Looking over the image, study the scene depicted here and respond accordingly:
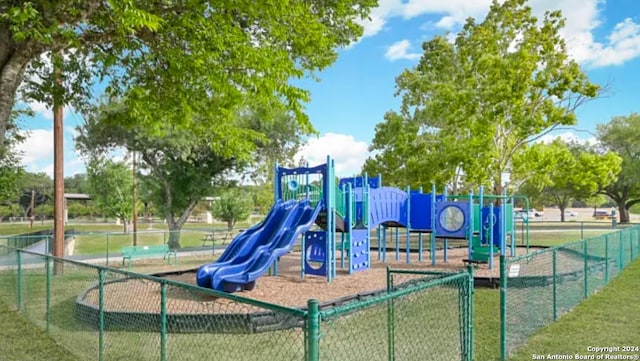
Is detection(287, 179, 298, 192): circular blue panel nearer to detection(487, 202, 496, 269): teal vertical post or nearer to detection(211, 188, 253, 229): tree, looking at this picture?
detection(487, 202, 496, 269): teal vertical post

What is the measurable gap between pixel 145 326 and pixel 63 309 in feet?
9.48

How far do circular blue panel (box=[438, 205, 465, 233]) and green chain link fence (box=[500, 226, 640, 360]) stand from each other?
1.91m

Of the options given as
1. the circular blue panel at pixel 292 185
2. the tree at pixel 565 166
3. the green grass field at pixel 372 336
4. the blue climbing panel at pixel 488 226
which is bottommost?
the green grass field at pixel 372 336

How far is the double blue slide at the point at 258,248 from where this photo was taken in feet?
30.3

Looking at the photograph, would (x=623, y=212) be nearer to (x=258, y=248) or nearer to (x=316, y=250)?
(x=316, y=250)

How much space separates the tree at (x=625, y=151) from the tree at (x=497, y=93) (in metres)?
30.6

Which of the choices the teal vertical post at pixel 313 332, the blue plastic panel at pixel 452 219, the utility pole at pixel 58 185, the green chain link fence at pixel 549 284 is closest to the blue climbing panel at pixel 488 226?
the blue plastic panel at pixel 452 219

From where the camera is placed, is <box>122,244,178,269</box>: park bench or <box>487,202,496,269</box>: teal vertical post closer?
<box>487,202,496,269</box>: teal vertical post

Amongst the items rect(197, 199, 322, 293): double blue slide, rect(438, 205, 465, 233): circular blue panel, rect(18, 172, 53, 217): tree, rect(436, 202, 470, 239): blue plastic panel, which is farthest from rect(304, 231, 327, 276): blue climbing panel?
rect(18, 172, 53, 217): tree

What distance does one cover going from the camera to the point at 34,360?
5906 millimetres

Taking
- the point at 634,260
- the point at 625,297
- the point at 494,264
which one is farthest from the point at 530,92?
the point at 625,297

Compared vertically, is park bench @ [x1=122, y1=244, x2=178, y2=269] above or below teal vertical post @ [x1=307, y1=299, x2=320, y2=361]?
below

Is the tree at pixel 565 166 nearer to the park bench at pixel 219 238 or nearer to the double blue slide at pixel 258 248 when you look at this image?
the park bench at pixel 219 238

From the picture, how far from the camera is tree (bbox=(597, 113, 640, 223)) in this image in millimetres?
45575
